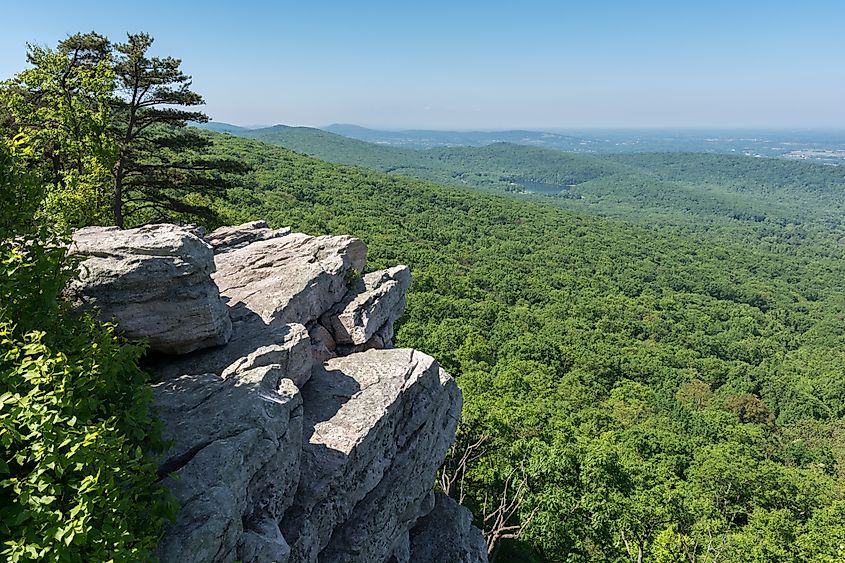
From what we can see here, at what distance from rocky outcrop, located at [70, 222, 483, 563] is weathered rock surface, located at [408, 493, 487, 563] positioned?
89mm

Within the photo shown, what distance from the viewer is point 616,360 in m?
69.5

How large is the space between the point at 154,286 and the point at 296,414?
4.32m

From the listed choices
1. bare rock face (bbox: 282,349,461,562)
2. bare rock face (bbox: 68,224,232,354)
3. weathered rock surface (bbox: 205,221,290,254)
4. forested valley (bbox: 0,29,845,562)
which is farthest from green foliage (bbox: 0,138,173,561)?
weathered rock surface (bbox: 205,221,290,254)

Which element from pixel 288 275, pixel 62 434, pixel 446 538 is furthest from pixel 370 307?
pixel 62 434

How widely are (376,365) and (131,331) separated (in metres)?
6.63

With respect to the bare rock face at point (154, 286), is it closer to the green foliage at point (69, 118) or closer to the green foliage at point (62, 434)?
the green foliage at point (62, 434)

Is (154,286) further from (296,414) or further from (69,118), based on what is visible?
(69,118)

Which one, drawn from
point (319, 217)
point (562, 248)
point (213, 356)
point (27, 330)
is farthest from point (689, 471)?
point (562, 248)

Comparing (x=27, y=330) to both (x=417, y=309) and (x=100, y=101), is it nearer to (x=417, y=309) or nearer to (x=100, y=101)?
(x=100, y=101)

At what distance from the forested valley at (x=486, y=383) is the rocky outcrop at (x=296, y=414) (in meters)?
1.14

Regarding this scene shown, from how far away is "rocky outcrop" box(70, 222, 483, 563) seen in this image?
797 cm

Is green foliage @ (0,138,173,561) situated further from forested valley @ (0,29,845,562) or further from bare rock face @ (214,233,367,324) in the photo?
bare rock face @ (214,233,367,324)

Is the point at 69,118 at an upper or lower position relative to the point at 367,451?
upper

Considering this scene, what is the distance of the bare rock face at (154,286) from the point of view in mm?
10039
